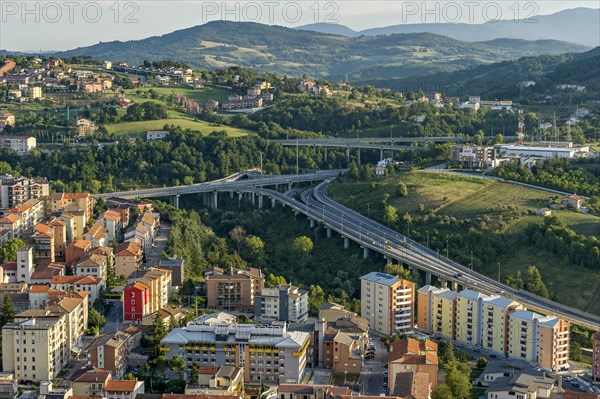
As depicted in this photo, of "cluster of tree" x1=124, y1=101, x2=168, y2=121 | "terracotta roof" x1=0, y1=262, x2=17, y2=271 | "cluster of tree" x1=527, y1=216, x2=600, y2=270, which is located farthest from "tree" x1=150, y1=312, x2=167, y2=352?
"cluster of tree" x1=124, y1=101, x2=168, y2=121

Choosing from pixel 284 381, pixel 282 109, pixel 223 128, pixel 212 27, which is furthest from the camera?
pixel 212 27

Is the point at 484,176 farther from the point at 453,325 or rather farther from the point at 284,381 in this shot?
the point at 284,381

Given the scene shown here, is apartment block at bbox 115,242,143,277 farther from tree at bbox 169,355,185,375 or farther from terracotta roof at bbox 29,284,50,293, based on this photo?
tree at bbox 169,355,185,375

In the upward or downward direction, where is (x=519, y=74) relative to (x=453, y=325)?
upward

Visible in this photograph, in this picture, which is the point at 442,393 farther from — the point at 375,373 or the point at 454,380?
the point at 375,373

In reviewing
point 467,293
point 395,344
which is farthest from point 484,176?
point 395,344

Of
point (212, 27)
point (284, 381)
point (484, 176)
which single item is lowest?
point (284, 381)

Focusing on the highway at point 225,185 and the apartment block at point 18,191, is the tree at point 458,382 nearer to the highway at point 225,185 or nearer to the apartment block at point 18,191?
the apartment block at point 18,191
